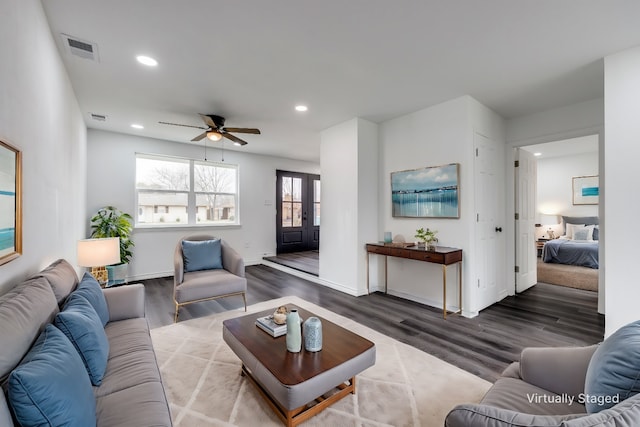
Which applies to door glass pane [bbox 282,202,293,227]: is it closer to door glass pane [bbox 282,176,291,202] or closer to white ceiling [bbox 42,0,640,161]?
door glass pane [bbox 282,176,291,202]

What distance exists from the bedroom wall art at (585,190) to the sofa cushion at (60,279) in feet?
31.1

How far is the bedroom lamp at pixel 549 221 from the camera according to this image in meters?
7.22

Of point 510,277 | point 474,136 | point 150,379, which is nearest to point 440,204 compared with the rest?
point 474,136

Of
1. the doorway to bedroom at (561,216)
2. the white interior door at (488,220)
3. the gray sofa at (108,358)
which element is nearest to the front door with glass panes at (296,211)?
the white interior door at (488,220)

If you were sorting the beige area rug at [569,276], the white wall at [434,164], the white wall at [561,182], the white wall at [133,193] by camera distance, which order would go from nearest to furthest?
1. the white wall at [434,164]
2. the beige area rug at [569,276]
3. the white wall at [133,193]
4. the white wall at [561,182]

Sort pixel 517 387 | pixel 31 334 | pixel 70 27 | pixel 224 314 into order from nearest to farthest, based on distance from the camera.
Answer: pixel 31 334 → pixel 517 387 → pixel 70 27 → pixel 224 314

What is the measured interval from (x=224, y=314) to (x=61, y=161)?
2261mm

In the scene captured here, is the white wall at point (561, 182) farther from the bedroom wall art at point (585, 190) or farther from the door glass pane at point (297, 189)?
the door glass pane at point (297, 189)

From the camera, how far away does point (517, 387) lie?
1348 millimetres

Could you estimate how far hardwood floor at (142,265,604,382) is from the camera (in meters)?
2.56

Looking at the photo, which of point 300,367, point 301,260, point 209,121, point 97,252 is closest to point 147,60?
point 209,121

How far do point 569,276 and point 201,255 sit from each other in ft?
20.5

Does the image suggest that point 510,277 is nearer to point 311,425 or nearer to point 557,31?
point 557,31

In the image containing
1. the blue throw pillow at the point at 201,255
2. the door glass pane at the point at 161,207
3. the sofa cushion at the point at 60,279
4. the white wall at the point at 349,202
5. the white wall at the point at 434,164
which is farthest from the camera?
the door glass pane at the point at 161,207
